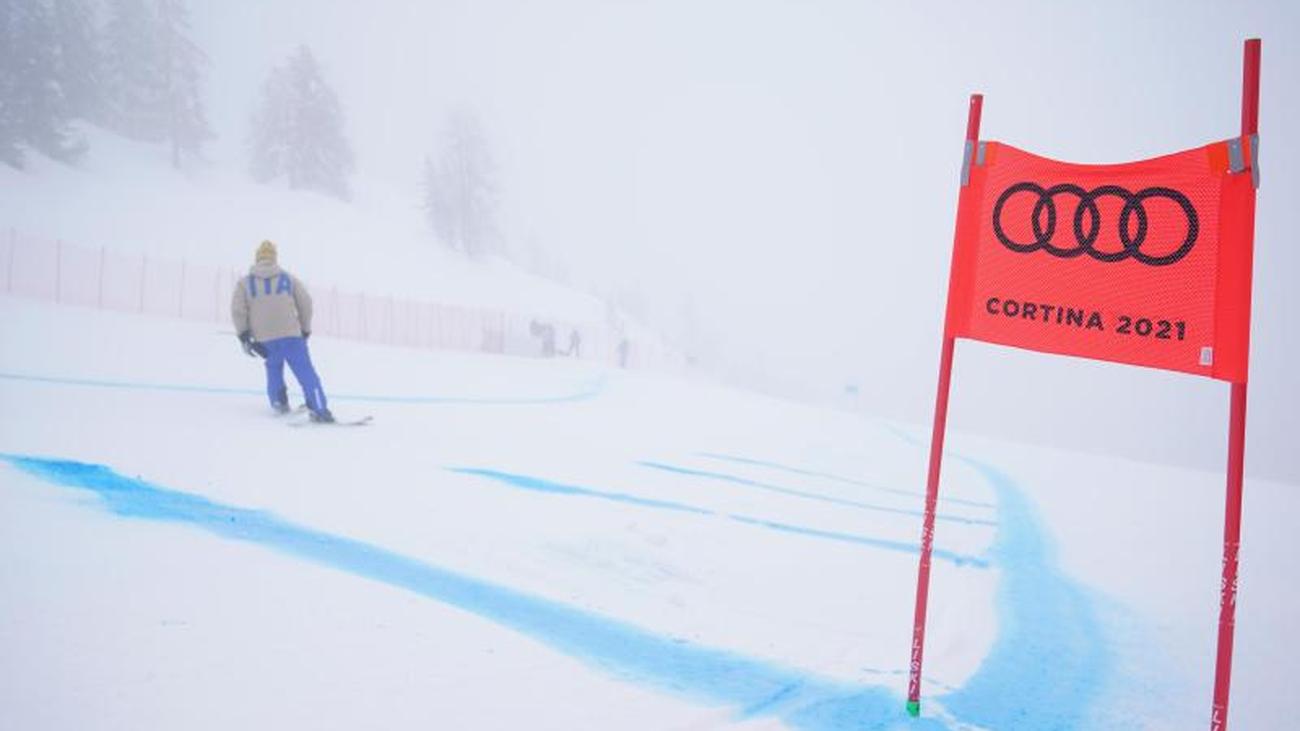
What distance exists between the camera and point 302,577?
2.97 metres

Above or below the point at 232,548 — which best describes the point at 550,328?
above

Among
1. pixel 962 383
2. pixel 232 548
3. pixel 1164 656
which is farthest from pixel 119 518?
pixel 962 383

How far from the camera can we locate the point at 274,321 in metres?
6.63

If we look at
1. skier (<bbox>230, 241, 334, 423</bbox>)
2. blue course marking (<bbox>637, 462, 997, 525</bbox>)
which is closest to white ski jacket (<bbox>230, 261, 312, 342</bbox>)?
skier (<bbox>230, 241, 334, 423</bbox>)

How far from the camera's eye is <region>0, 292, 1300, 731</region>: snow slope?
2258 millimetres

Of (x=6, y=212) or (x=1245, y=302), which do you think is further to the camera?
(x=6, y=212)

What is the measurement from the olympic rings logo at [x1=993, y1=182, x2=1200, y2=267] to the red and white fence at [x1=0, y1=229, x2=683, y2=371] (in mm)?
20913

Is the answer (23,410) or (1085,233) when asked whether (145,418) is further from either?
(1085,233)

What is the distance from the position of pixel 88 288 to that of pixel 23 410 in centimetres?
1570

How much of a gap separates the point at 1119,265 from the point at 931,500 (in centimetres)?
118

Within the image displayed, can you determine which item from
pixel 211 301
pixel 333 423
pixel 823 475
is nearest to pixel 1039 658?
pixel 823 475

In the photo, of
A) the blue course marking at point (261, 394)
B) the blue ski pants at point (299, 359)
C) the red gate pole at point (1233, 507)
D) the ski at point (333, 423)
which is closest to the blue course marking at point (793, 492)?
the ski at point (333, 423)

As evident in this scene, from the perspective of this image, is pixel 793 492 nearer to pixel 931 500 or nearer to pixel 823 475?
pixel 823 475

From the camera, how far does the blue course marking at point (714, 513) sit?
192 inches
